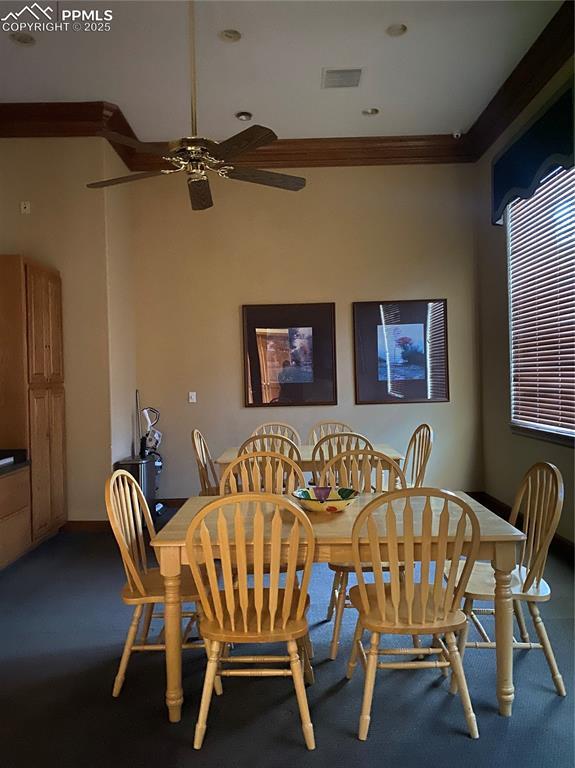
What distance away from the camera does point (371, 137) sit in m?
5.70

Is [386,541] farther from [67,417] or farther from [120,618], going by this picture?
[67,417]

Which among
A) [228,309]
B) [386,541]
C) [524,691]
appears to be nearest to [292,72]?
[228,309]

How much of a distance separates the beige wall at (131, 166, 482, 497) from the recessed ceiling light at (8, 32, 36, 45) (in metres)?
2.04

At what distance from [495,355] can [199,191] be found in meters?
3.39

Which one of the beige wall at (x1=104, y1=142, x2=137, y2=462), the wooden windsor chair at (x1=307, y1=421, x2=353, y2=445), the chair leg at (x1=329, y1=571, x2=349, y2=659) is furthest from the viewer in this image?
the wooden windsor chair at (x1=307, y1=421, x2=353, y2=445)

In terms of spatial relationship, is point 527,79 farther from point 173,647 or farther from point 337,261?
point 173,647

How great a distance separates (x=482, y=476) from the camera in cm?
591

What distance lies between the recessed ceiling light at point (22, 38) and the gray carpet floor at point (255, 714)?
144 inches

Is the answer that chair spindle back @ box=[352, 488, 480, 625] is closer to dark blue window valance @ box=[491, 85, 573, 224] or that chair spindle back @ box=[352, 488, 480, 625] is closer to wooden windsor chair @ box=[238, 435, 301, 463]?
wooden windsor chair @ box=[238, 435, 301, 463]

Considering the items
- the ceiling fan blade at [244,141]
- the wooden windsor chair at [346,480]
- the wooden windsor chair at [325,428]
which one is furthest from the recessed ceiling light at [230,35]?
the wooden windsor chair at [325,428]

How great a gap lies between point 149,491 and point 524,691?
3623 mm

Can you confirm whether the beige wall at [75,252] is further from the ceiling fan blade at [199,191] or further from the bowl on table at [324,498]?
the bowl on table at [324,498]

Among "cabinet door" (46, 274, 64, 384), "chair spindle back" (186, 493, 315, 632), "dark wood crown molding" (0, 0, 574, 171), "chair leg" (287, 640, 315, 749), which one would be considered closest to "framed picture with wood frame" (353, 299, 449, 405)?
"dark wood crown molding" (0, 0, 574, 171)

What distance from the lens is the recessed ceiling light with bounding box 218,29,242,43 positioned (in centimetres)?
387
